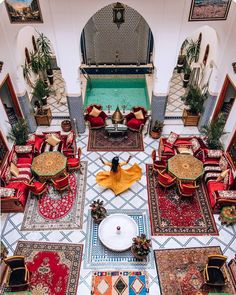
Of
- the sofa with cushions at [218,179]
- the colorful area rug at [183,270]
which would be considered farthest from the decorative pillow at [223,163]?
the colorful area rug at [183,270]

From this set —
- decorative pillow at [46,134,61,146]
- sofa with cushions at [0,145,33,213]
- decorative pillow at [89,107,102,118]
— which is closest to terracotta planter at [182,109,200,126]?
decorative pillow at [89,107,102,118]

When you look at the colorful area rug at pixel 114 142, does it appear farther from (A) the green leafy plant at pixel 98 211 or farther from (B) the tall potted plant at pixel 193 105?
(A) the green leafy plant at pixel 98 211

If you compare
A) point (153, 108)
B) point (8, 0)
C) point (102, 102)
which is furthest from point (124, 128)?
point (8, 0)

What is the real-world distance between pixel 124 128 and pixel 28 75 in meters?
3.94

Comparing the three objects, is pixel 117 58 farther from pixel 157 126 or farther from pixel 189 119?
pixel 157 126

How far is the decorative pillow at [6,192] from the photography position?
6.36m

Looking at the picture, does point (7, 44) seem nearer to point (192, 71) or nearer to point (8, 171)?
point (8, 171)

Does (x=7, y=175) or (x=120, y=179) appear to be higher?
(x=7, y=175)

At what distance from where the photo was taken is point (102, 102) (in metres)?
10.9

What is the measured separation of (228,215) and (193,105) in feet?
13.1

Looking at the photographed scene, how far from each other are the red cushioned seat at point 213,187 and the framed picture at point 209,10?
421 centimetres

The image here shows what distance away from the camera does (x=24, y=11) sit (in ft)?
21.6

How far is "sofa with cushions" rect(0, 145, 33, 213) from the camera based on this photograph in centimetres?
643

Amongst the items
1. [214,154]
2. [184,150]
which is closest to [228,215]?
[214,154]
